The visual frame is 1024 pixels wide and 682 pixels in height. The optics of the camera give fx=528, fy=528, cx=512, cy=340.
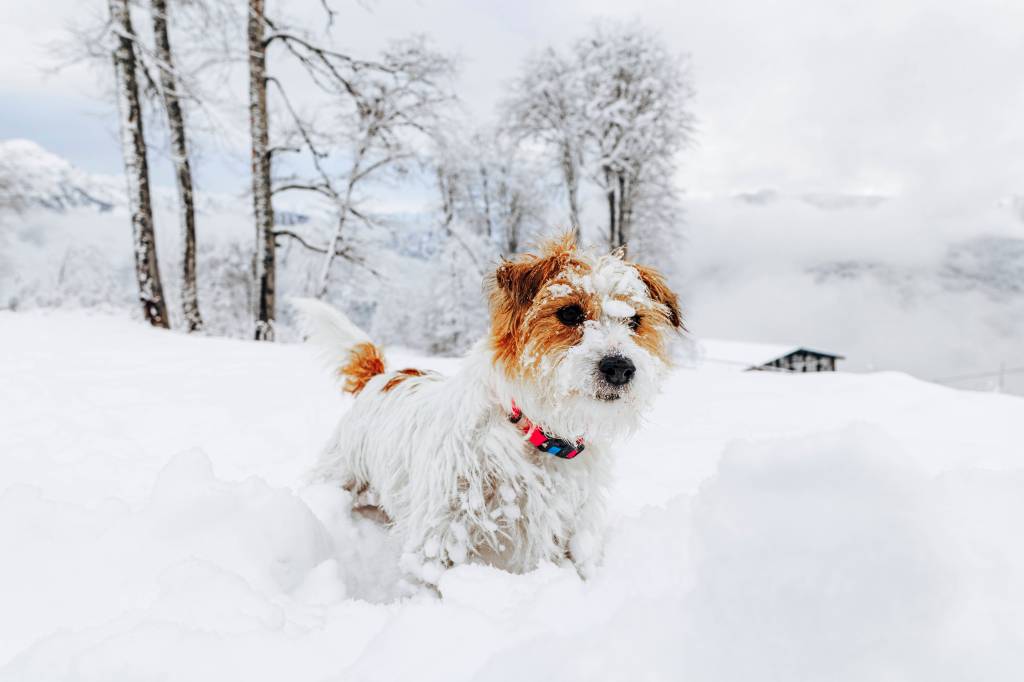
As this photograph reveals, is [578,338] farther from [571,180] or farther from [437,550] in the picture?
[571,180]

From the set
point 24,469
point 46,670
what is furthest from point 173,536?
point 24,469

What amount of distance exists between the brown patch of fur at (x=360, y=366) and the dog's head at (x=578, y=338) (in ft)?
4.34

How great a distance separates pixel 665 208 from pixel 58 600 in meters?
21.2

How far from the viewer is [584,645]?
3.44 feet

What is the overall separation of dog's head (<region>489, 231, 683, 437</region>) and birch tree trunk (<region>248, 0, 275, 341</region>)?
34.5 feet

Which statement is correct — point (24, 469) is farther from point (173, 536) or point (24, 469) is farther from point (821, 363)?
point (821, 363)

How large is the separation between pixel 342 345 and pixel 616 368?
213 centimetres

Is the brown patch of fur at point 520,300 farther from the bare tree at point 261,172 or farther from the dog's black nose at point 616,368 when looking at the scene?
the bare tree at point 261,172

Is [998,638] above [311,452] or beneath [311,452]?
above

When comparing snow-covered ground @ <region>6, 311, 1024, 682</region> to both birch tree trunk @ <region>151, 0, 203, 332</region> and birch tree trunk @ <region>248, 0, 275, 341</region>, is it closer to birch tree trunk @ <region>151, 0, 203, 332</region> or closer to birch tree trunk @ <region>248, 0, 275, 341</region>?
birch tree trunk @ <region>248, 0, 275, 341</region>

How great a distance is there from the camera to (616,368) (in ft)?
7.21

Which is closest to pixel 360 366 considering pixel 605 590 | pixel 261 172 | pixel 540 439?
pixel 540 439

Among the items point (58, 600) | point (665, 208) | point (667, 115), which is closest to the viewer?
point (58, 600)

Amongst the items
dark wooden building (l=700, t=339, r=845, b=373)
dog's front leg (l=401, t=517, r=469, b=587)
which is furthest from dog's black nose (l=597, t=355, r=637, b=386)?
dark wooden building (l=700, t=339, r=845, b=373)
